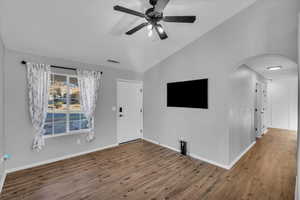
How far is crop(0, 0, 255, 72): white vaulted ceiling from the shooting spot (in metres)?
1.96

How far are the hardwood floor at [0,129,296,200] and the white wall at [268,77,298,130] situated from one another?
11.2 ft

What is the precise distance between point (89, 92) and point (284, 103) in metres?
7.83

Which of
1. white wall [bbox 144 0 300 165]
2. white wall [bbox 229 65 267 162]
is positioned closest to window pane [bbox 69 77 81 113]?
white wall [bbox 144 0 300 165]

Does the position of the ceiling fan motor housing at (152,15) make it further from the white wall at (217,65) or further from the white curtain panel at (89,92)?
the white curtain panel at (89,92)

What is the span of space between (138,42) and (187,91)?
65.3 inches

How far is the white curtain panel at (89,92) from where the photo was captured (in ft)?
10.9

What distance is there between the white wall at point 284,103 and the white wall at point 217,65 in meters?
5.05

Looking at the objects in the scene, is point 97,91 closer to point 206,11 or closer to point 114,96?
point 114,96

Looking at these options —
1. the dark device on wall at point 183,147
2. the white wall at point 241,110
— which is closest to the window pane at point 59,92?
the dark device on wall at point 183,147

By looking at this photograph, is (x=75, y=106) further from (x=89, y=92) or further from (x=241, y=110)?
(x=241, y=110)

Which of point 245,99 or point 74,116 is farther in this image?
point 245,99

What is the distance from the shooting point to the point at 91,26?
93.2 inches

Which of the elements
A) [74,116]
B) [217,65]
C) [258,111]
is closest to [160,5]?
[217,65]

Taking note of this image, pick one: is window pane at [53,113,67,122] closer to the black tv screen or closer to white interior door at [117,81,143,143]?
white interior door at [117,81,143,143]
